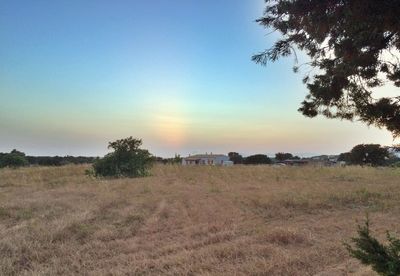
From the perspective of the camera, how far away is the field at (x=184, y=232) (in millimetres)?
5844

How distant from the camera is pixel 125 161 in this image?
22422 millimetres

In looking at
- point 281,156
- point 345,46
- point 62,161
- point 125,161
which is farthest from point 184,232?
point 281,156

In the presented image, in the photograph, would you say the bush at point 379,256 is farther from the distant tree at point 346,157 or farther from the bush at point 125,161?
the distant tree at point 346,157

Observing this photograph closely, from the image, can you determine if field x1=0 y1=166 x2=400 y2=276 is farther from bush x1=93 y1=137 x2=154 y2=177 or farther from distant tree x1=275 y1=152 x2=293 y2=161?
distant tree x1=275 y1=152 x2=293 y2=161

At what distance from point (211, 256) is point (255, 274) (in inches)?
35.7

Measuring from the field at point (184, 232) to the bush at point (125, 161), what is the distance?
890cm

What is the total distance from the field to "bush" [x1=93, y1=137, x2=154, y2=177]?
890cm

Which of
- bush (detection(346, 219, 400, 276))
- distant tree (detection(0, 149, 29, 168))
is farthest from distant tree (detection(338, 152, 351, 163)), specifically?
bush (detection(346, 219, 400, 276))

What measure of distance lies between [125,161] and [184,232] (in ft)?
49.2

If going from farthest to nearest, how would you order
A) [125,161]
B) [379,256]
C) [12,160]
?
[12,160] < [125,161] < [379,256]

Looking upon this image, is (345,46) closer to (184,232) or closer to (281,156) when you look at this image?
(184,232)

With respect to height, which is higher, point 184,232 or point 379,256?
point 379,256

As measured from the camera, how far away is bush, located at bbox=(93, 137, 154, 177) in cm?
2178

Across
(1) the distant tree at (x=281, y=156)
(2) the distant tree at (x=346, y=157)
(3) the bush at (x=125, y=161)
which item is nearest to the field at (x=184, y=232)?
(3) the bush at (x=125, y=161)
